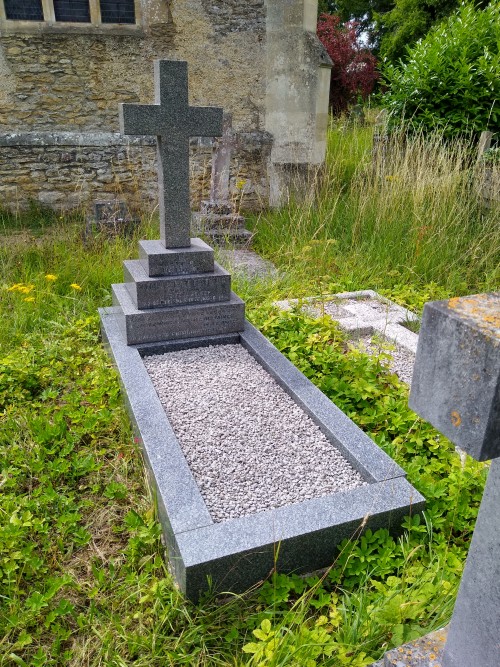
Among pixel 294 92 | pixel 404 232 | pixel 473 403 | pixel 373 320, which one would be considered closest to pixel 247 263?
pixel 404 232

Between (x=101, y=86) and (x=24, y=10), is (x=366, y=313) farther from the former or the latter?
(x=24, y=10)

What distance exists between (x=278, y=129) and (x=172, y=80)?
4.57 metres

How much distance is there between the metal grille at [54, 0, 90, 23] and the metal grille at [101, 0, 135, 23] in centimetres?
20

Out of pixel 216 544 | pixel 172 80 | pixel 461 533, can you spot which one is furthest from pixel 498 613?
pixel 172 80

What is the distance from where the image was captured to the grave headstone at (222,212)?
579cm

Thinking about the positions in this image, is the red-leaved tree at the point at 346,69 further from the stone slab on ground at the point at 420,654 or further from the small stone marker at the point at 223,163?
the stone slab on ground at the point at 420,654

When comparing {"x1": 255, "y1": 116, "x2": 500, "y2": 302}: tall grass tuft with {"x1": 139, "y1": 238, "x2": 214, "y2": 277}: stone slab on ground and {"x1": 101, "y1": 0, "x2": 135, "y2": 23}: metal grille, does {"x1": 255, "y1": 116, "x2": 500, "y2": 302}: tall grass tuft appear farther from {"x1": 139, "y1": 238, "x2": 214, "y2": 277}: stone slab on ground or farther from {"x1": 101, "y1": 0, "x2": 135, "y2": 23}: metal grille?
{"x1": 101, "y1": 0, "x2": 135, "y2": 23}: metal grille

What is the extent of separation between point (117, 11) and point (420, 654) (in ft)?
24.7

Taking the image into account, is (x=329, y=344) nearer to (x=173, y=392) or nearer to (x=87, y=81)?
(x=173, y=392)

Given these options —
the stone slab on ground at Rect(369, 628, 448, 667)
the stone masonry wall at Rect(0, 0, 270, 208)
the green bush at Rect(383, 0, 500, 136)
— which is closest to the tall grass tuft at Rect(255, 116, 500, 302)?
the green bush at Rect(383, 0, 500, 136)

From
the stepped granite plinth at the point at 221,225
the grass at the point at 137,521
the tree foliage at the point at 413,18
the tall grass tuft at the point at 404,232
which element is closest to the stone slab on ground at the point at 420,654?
the grass at the point at 137,521

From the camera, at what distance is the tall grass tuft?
468 cm

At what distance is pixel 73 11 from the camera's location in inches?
260

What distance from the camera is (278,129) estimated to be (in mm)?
7445
